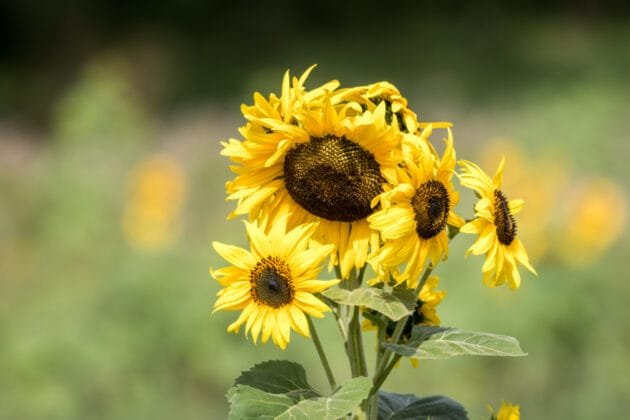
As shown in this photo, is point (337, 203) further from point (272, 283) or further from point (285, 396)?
point (285, 396)

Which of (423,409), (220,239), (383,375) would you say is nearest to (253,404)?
(383,375)

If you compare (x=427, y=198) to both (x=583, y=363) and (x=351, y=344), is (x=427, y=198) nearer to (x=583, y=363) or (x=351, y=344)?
(x=351, y=344)

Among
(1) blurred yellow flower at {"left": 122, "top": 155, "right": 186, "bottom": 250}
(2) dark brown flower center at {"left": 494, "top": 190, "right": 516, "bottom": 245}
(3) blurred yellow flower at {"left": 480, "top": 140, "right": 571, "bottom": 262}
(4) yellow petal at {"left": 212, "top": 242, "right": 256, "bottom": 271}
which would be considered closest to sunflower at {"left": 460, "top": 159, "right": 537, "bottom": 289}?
(2) dark brown flower center at {"left": 494, "top": 190, "right": 516, "bottom": 245}

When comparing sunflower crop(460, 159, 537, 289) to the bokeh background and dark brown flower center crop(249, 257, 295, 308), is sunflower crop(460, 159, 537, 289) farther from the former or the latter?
the bokeh background

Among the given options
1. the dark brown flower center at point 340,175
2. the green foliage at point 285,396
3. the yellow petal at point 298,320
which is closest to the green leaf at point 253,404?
the green foliage at point 285,396

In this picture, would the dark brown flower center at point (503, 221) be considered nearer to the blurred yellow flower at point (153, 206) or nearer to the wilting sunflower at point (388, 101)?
the wilting sunflower at point (388, 101)

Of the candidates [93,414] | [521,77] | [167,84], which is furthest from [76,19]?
[93,414]
